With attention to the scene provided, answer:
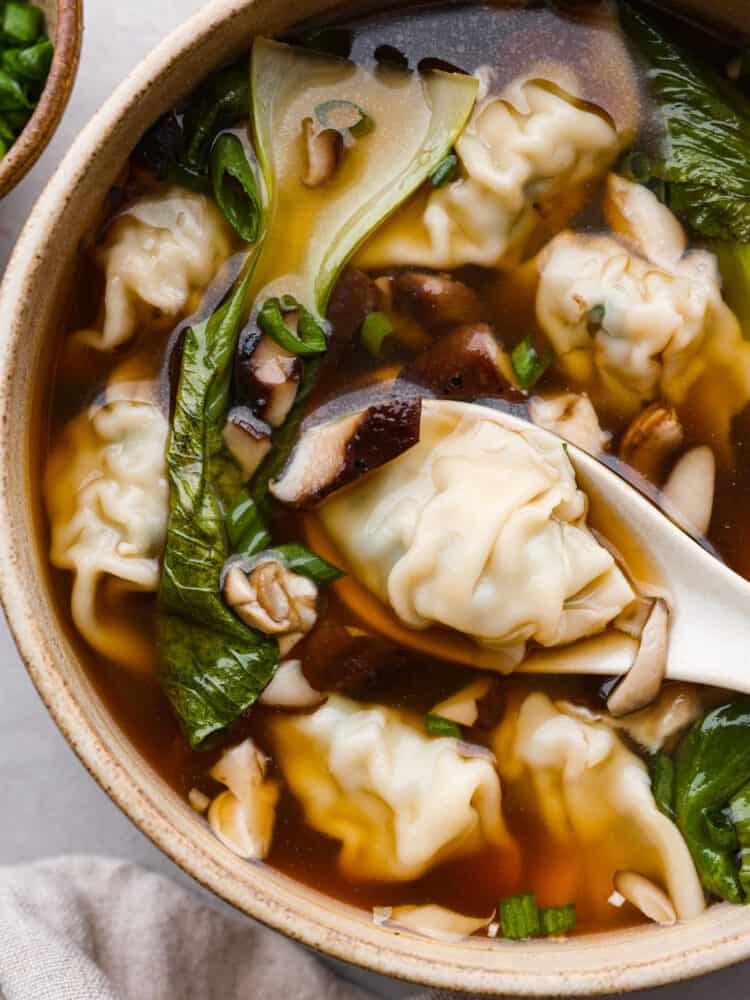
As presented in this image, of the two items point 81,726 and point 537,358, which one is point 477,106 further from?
point 81,726

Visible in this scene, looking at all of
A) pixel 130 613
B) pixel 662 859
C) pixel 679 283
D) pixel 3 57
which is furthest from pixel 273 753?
pixel 3 57

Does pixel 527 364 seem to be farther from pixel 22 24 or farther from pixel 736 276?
pixel 22 24

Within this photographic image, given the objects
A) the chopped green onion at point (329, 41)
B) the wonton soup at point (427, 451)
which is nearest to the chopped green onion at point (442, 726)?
the wonton soup at point (427, 451)

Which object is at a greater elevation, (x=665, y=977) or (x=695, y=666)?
(x=695, y=666)

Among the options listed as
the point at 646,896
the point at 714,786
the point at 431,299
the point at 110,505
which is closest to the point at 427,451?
the point at 431,299

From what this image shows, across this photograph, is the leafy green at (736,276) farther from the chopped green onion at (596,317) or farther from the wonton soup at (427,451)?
the chopped green onion at (596,317)
